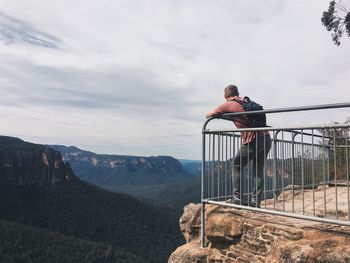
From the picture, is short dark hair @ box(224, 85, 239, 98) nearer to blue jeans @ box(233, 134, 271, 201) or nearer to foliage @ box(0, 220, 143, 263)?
blue jeans @ box(233, 134, 271, 201)

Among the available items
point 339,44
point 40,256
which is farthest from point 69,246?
point 339,44

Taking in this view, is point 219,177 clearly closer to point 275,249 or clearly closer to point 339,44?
point 275,249

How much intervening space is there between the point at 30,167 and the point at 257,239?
155 meters

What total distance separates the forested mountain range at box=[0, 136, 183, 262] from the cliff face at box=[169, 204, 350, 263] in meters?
104

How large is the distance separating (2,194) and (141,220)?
46.8 m

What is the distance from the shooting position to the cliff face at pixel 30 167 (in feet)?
465

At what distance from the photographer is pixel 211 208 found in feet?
20.1

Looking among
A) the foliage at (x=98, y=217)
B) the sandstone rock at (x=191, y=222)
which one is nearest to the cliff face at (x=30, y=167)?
the foliage at (x=98, y=217)

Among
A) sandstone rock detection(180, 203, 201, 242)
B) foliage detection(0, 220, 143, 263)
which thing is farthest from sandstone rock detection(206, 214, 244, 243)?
foliage detection(0, 220, 143, 263)

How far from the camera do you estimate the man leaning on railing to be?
19.1 ft

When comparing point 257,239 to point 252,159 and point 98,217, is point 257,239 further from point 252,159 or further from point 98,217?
point 98,217

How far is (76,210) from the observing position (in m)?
127

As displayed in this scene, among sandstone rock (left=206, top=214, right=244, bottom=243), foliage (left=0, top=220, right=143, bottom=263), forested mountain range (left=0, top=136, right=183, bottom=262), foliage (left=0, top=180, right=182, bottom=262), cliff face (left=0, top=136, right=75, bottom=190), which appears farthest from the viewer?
cliff face (left=0, top=136, right=75, bottom=190)

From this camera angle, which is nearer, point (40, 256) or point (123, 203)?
point (40, 256)
